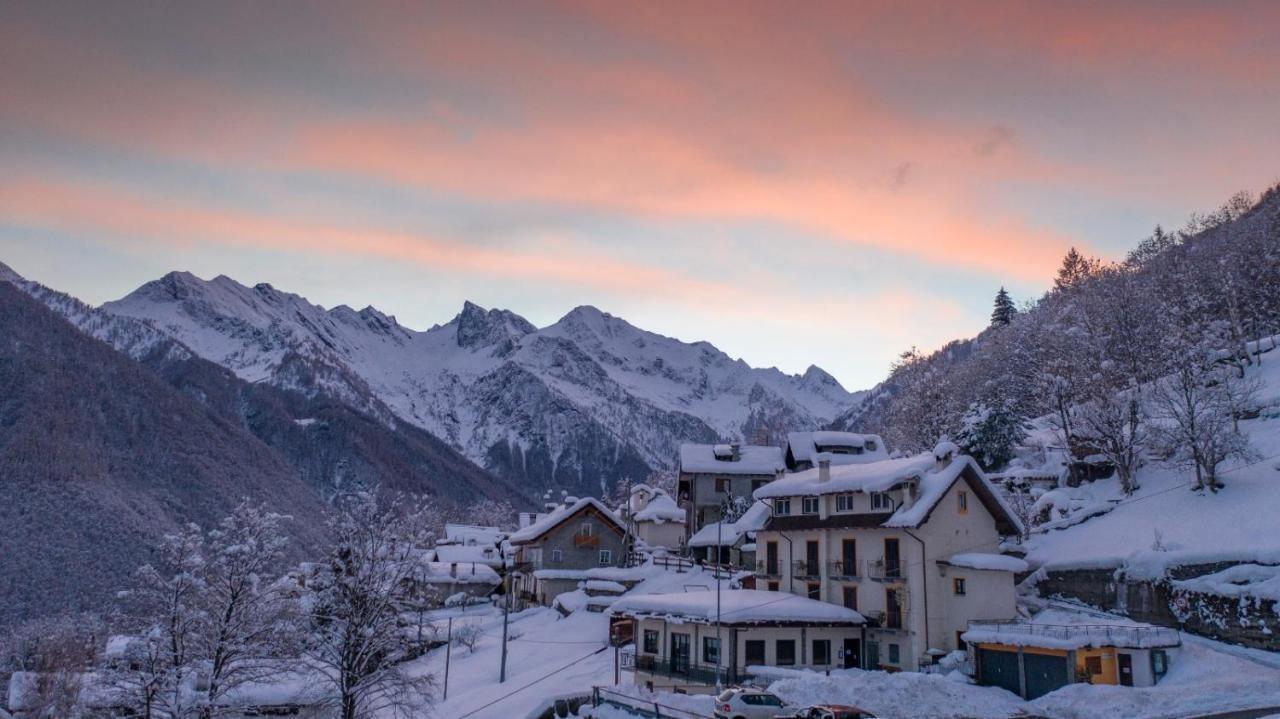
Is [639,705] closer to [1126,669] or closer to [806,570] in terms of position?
[806,570]

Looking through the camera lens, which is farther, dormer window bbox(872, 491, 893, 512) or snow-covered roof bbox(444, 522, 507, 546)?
snow-covered roof bbox(444, 522, 507, 546)

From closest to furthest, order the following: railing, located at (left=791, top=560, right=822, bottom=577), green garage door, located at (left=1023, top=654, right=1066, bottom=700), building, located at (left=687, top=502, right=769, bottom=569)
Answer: green garage door, located at (left=1023, top=654, right=1066, bottom=700) < railing, located at (left=791, top=560, right=822, bottom=577) < building, located at (left=687, top=502, right=769, bottom=569)

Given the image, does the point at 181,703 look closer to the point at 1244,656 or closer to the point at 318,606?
the point at 318,606

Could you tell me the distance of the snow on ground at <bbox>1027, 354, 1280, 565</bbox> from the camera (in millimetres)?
44906

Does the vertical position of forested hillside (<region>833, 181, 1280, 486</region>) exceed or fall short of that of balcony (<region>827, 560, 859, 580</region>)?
it exceeds it

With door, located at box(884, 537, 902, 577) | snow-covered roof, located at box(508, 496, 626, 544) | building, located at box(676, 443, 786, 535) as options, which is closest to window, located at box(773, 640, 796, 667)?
door, located at box(884, 537, 902, 577)

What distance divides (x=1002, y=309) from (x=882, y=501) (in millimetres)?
98415

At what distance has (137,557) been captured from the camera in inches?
6088

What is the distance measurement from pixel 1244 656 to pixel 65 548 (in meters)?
167

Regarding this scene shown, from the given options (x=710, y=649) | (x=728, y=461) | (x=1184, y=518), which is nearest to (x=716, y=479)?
(x=728, y=461)

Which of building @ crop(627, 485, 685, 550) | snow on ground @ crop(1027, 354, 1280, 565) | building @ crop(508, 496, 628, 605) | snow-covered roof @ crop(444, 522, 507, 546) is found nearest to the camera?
snow on ground @ crop(1027, 354, 1280, 565)

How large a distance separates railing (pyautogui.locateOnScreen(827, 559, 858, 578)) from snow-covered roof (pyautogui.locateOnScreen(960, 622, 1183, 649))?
31.4ft

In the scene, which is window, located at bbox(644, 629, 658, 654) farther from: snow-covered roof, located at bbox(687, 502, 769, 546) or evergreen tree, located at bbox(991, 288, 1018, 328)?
evergreen tree, located at bbox(991, 288, 1018, 328)

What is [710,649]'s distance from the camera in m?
48.2
